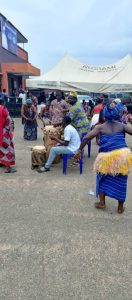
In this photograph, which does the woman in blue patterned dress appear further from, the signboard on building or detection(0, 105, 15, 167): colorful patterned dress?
the signboard on building

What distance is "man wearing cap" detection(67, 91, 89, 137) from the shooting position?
664cm

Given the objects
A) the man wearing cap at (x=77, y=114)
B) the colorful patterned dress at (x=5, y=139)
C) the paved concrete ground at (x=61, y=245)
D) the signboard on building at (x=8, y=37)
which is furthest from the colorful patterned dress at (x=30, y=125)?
the signboard on building at (x=8, y=37)

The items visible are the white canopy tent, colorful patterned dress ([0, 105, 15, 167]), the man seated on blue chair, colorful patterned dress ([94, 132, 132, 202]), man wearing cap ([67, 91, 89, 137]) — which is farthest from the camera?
the white canopy tent

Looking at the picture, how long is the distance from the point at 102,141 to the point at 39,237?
146 centimetres

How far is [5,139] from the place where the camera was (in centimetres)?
606

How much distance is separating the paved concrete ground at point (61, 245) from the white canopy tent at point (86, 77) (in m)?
7.62

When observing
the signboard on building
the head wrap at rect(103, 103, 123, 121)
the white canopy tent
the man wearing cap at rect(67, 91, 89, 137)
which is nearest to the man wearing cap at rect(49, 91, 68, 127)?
the man wearing cap at rect(67, 91, 89, 137)

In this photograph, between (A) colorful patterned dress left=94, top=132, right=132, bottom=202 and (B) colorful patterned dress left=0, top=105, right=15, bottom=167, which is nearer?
(A) colorful patterned dress left=94, top=132, right=132, bottom=202

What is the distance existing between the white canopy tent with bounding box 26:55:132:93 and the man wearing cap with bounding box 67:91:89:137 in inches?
226

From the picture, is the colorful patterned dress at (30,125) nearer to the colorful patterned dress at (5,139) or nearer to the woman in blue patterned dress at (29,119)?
the woman in blue patterned dress at (29,119)

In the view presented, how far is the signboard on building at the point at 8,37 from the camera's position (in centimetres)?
2400

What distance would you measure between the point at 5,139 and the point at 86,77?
7652mm

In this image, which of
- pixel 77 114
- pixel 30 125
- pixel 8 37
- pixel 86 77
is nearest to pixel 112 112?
pixel 77 114

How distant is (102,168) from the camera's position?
392 centimetres
